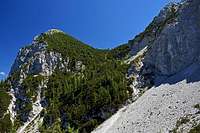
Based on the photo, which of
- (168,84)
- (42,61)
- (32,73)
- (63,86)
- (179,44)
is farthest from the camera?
(42,61)

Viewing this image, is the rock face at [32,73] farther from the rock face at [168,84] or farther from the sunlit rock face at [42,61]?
the rock face at [168,84]

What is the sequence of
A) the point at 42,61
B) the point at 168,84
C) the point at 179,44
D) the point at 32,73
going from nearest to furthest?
the point at 168,84 → the point at 179,44 → the point at 32,73 → the point at 42,61

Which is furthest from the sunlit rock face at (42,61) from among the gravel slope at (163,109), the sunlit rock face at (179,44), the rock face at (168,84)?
the gravel slope at (163,109)

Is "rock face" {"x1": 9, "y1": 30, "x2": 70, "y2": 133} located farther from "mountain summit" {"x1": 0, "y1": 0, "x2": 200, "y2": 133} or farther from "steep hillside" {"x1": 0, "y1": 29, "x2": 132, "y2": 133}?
"mountain summit" {"x1": 0, "y1": 0, "x2": 200, "y2": 133}

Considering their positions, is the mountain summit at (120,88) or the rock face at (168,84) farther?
the mountain summit at (120,88)

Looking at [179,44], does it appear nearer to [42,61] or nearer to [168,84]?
[168,84]

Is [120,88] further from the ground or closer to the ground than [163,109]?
further from the ground

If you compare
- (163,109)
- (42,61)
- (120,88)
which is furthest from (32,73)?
(163,109)

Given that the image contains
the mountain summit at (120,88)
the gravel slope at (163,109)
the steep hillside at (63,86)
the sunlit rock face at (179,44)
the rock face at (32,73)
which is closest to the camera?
the gravel slope at (163,109)

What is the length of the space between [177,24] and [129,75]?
17.7 meters

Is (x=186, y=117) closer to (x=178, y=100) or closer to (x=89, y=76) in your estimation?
(x=178, y=100)

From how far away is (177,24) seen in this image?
94188mm

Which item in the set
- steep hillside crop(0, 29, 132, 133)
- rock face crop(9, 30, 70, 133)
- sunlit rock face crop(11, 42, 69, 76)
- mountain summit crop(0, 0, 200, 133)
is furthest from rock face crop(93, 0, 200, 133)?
sunlit rock face crop(11, 42, 69, 76)

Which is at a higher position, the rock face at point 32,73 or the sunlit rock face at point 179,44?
the rock face at point 32,73
